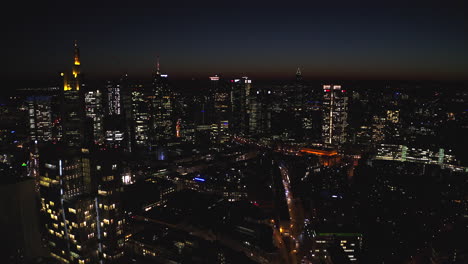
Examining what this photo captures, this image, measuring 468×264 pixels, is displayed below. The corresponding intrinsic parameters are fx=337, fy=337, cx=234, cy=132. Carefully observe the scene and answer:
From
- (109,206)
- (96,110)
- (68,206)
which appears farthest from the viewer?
(96,110)

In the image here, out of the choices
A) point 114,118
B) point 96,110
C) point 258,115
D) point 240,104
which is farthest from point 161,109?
point 258,115

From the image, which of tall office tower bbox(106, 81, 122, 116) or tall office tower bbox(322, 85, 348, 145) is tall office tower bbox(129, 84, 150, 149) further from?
tall office tower bbox(322, 85, 348, 145)

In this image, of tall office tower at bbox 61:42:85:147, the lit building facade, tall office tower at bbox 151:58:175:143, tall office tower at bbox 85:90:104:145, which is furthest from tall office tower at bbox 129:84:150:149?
tall office tower at bbox 61:42:85:147

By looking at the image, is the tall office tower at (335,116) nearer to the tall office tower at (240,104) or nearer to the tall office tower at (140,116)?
the tall office tower at (240,104)

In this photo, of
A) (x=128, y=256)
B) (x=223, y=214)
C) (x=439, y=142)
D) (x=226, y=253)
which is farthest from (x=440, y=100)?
(x=128, y=256)

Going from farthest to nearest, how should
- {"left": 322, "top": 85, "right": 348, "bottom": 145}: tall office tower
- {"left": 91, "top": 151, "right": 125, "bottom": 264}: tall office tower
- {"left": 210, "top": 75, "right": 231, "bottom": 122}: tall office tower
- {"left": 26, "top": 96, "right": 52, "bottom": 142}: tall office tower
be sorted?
{"left": 210, "top": 75, "right": 231, "bottom": 122}: tall office tower
{"left": 322, "top": 85, "right": 348, "bottom": 145}: tall office tower
{"left": 26, "top": 96, "right": 52, "bottom": 142}: tall office tower
{"left": 91, "top": 151, "right": 125, "bottom": 264}: tall office tower

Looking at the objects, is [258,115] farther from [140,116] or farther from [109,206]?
[109,206]
